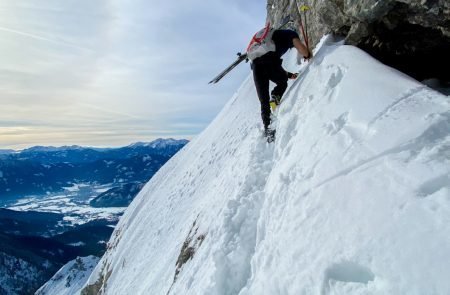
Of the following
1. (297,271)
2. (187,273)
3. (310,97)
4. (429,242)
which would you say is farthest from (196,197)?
(429,242)

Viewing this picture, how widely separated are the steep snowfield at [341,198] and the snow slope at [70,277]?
77400mm

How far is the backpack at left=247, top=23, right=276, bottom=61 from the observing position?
28.1 feet

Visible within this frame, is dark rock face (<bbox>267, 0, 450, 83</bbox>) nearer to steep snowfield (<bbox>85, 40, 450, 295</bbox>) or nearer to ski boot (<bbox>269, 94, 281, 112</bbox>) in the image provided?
steep snowfield (<bbox>85, 40, 450, 295</bbox>)

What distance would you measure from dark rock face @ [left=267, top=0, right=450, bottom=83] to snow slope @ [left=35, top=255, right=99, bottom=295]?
78.9 meters

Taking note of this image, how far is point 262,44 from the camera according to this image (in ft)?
28.2

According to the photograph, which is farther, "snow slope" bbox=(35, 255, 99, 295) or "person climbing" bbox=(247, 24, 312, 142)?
"snow slope" bbox=(35, 255, 99, 295)

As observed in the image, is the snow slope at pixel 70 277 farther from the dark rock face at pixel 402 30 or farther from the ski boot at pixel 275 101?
the dark rock face at pixel 402 30

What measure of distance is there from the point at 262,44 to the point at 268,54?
12.9 inches

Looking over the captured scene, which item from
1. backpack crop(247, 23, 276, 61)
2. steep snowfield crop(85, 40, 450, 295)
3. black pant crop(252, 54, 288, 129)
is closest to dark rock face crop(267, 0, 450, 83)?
steep snowfield crop(85, 40, 450, 295)

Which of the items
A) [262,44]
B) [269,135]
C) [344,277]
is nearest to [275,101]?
[269,135]

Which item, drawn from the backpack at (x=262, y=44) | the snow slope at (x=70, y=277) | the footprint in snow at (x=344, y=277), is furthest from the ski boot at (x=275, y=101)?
the snow slope at (x=70, y=277)

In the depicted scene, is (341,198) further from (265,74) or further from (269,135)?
(265,74)

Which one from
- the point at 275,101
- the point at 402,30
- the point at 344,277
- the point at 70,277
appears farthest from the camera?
the point at 70,277

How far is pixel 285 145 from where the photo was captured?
7.40m
